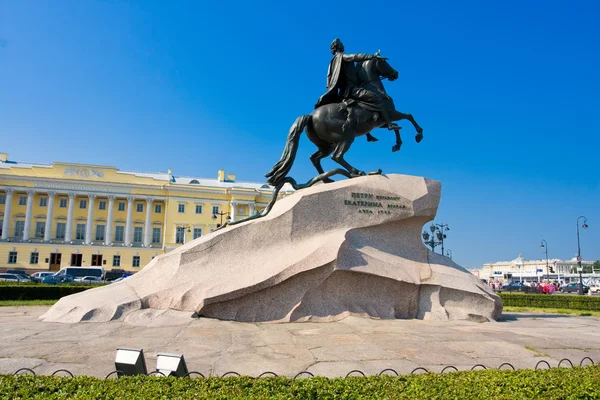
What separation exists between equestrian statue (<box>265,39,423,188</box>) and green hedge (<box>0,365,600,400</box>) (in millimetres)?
8551

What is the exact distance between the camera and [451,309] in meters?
10.6

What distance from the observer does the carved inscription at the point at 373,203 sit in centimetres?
1136

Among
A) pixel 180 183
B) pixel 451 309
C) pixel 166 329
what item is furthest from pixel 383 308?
pixel 180 183

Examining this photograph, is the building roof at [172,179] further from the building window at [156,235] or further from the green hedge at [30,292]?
the green hedge at [30,292]

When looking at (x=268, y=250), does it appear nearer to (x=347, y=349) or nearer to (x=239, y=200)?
(x=347, y=349)

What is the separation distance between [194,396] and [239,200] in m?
62.3

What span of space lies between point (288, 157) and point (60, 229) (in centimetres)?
6016

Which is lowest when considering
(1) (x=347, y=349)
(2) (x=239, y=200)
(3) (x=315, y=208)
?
(1) (x=347, y=349)

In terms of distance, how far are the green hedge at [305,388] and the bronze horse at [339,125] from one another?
8551 mm

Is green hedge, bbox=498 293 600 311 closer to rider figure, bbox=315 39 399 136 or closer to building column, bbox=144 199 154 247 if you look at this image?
rider figure, bbox=315 39 399 136

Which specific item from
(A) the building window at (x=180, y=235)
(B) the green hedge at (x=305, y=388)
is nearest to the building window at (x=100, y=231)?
(A) the building window at (x=180, y=235)

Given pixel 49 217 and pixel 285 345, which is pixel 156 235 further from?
pixel 285 345

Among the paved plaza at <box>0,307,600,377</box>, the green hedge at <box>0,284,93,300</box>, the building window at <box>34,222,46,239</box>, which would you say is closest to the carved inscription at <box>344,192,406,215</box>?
the paved plaza at <box>0,307,600,377</box>

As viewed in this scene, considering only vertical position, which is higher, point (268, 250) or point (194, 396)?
point (268, 250)
